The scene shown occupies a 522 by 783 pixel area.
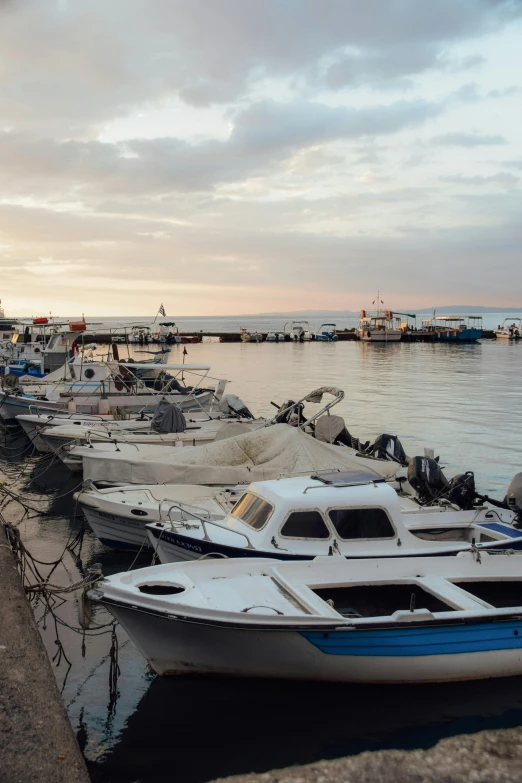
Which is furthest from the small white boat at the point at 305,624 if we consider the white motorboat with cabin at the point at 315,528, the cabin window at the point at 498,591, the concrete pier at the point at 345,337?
the concrete pier at the point at 345,337

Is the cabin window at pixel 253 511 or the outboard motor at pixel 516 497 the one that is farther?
the outboard motor at pixel 516 497

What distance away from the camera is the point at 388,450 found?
18.9m

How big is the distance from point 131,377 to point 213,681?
2057cm

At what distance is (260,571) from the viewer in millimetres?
10109

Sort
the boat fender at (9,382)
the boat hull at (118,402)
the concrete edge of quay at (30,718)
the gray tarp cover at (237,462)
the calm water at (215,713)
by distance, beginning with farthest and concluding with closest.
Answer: the boat fender at (9,382) < the boat hull at (118,402) < the gray tarp cover at (237,462) < the calm water at (215,713) < the concrete edge of quay at (30,718)

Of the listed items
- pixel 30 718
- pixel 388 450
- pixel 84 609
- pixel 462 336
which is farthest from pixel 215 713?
pixel 462 336

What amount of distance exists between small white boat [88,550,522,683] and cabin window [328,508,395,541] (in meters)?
0.77

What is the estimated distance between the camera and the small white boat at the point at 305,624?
8.51 meters

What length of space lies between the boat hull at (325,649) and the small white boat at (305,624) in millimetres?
13

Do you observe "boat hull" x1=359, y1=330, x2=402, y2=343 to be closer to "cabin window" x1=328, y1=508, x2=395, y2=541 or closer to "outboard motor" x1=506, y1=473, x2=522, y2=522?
"outboard motor" x1=506, y1=473, x2=522, y2=522

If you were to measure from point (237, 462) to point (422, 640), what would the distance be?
808 cm

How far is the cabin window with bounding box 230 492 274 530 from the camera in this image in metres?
11.1

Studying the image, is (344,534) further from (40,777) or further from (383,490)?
(40,777)

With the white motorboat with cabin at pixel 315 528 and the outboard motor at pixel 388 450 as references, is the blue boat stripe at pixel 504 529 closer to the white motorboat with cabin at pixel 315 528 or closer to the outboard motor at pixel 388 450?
the white motorboat with cabin at pixel 315 528
